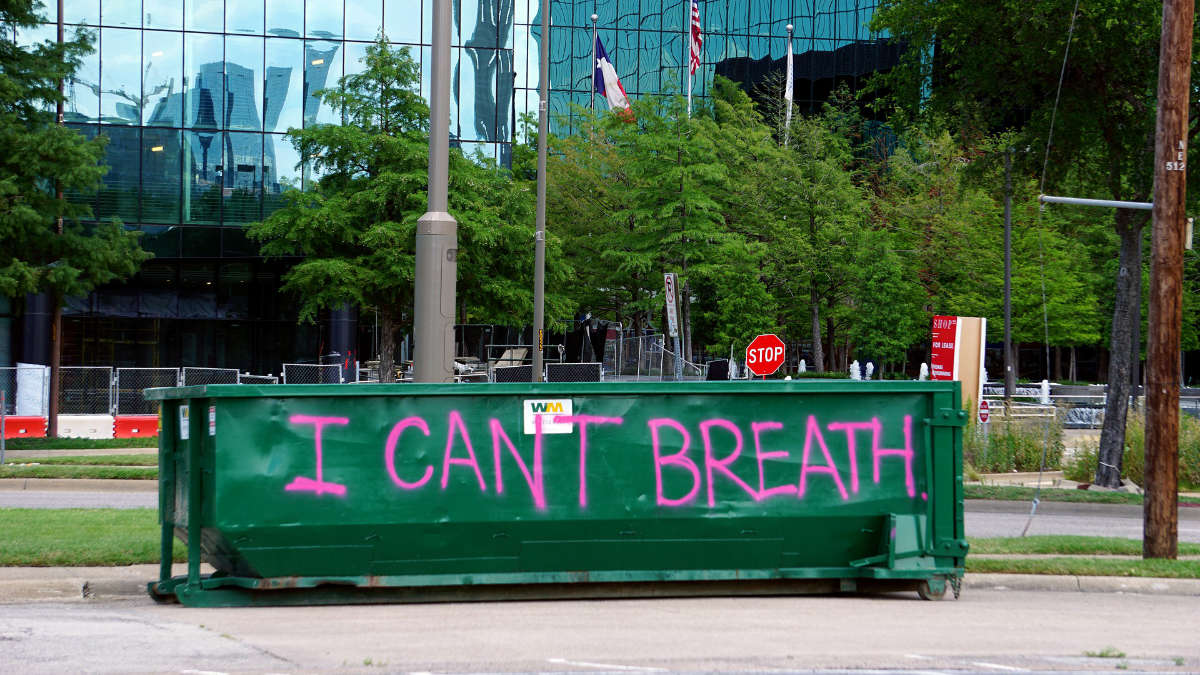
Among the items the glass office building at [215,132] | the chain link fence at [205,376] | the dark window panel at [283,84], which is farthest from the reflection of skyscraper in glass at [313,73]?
the chain link fence at [205,376]

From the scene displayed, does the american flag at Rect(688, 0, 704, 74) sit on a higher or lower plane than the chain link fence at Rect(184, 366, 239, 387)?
higher

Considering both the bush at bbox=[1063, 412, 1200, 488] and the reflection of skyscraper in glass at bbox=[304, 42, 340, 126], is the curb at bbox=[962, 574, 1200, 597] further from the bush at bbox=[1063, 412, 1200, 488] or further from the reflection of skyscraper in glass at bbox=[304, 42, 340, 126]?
the reflection of skyscraper in glass at bbox=[304, 42, 340, 126]

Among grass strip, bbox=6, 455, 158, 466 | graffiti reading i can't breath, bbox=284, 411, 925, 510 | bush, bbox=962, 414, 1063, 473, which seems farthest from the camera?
bush, bbox=962, 414, 1063, 473

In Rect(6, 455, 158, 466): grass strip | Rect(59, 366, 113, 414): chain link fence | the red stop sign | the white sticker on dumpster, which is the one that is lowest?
Rect(6, 455, 158, 466): grass strip

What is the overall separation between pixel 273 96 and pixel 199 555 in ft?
106

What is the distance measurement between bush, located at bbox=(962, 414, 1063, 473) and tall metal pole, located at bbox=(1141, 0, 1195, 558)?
33.7 feet

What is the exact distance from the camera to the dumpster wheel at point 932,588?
29.6 ft

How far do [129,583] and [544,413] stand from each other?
353cm

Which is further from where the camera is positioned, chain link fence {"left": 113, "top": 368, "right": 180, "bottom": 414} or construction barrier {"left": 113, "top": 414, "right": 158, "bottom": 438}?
chain link fence {"left": 113, "top": 368, "right": 180, "bottom": 414}

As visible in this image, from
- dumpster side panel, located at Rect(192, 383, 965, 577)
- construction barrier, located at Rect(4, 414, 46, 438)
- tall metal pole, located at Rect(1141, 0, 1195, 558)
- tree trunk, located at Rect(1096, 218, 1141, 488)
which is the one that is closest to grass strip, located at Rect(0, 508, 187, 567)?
dumpster side panel, located at Rect(192, 383, 965, 577)

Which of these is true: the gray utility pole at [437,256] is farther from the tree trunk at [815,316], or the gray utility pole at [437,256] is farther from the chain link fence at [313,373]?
the tree trunk at [815,316]

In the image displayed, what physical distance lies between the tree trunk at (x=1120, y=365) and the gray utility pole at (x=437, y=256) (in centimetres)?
1335

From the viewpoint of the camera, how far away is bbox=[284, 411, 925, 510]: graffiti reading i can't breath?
333 inches

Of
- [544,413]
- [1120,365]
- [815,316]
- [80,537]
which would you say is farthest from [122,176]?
[544,413]
